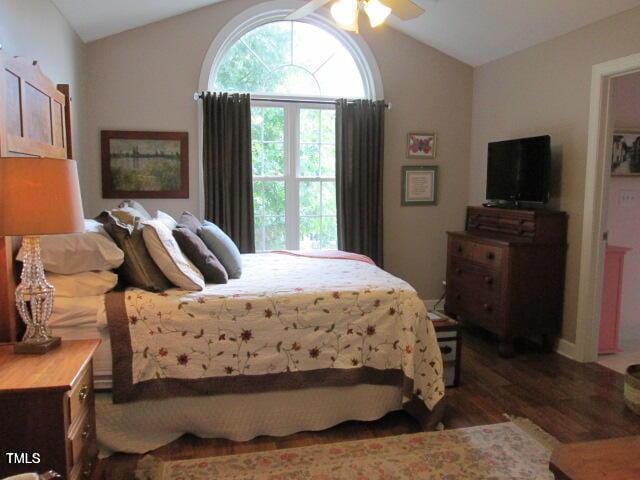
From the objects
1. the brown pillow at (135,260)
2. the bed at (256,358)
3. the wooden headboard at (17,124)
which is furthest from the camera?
the brown pillow at (135,260)

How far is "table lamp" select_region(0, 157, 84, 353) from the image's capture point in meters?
1.62

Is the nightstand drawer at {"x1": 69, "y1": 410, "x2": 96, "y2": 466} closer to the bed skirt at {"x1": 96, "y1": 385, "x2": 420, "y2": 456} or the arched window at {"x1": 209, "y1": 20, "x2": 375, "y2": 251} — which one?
the bed skirt at {"x1": 96, "y1": 385, "x2": 420, "y2": 456}

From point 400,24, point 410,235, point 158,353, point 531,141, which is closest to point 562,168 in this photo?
point 531,141

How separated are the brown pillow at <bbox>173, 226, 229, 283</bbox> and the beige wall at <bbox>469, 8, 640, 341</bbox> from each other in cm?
260

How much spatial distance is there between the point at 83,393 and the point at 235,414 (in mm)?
833

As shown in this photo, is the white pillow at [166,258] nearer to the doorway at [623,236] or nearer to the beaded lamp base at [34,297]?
the beaded lamp base at [34,297]

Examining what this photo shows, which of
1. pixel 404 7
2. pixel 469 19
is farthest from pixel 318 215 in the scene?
pixel 404 7

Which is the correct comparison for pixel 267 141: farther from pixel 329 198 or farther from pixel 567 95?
pixel 567 95

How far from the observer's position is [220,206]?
4184 mm

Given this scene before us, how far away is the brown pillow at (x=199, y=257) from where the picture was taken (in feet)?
8.70


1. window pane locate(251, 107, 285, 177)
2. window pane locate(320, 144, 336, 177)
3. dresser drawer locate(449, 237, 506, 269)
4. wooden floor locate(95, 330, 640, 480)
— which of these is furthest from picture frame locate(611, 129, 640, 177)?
window pane locate(251, 107, 285, 177)

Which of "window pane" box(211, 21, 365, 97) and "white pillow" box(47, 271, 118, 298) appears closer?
"white pillow" box(47, 271, 118, 298)

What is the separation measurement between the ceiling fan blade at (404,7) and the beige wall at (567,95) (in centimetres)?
138

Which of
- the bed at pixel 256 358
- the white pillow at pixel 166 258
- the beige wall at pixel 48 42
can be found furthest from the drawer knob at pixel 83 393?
the beige wall at pixel 48 42
